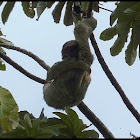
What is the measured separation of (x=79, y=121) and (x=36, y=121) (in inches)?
28.8

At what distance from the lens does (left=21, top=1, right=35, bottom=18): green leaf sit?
520 cm

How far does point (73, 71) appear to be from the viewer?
4652 mm

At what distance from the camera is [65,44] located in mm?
4801

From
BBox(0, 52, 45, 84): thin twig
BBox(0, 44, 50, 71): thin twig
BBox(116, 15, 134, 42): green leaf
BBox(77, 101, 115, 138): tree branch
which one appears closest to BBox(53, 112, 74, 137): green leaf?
BBox(77, 101, 115, 138): tree branch

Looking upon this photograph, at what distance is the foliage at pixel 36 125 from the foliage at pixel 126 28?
1.18 m

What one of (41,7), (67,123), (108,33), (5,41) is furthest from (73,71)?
(5,41)

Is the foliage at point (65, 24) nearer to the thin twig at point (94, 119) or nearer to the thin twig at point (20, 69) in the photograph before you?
the thin twig at point (94, 119)

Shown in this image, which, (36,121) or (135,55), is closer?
(36,121)

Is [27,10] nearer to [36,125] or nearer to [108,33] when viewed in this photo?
[108,33]

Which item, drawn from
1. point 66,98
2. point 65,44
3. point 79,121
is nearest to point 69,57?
point 65,44

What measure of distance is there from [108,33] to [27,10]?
51.9 inches

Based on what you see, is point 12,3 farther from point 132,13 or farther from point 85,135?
point 85,135

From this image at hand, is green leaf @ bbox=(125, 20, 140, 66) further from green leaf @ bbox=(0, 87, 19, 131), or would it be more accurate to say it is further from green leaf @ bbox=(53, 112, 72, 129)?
green leaf @ bbox=(0, 87, 19, 131)

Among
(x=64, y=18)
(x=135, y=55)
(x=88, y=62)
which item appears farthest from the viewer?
(x=64, y=18)
